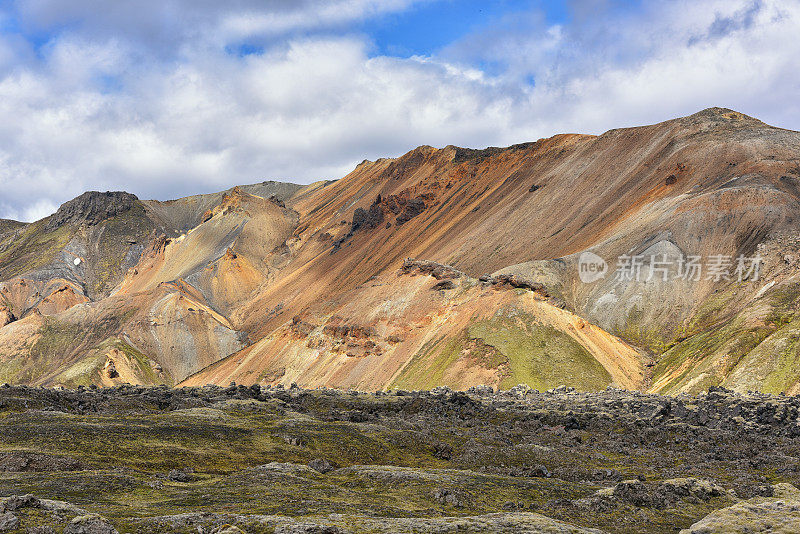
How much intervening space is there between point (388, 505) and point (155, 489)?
29.0 feet

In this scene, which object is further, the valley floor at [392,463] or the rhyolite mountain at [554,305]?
the rhyolite mountain at [554,305]

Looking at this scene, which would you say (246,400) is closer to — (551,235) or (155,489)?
(155,489)

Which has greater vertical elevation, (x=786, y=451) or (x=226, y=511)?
(x=226, y=511)

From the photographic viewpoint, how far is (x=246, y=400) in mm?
54188

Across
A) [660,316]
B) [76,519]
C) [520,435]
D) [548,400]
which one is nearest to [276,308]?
[660,316]

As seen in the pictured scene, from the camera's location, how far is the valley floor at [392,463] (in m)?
18.8

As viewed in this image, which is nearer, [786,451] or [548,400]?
[786,451]

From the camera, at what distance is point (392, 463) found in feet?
124

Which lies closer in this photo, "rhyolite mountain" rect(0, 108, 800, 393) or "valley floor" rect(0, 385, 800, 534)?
"valley floor" rect(0, 385, 800, 534)

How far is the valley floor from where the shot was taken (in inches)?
740

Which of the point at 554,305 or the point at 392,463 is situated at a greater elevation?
the point at 554,305

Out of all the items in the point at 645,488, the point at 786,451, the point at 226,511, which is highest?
the point at 226,511

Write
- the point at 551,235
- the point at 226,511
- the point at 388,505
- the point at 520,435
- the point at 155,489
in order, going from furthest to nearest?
the point at 551,235 < the point at 520,435 < the point at 155,489 < the point at 388,505 < the point at 226,511

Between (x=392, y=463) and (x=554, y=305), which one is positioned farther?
(x=554, y=305)
